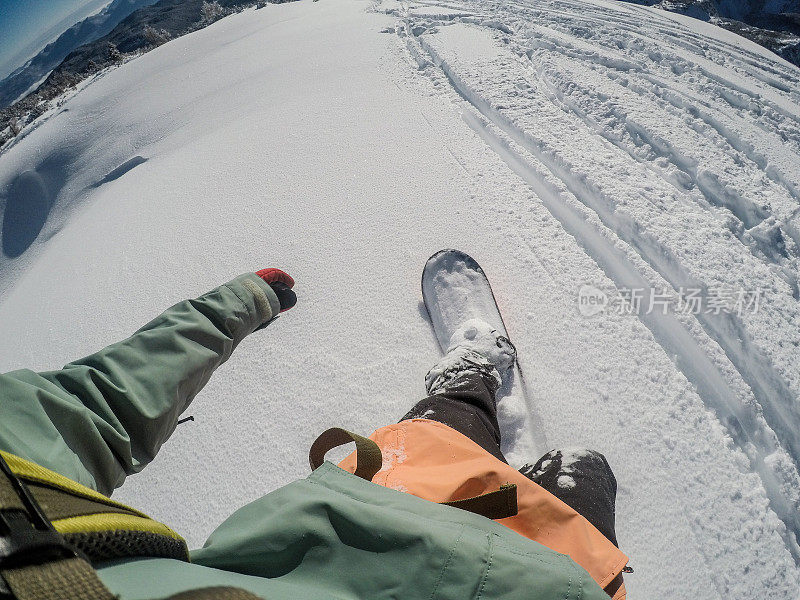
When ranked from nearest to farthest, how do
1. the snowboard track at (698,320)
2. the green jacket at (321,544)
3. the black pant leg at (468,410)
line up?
the green jacket at (321,544) < the black pant leg at (468,410) < the snowboard track at (698,320)

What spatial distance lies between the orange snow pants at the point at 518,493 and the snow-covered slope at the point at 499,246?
562 millimetres

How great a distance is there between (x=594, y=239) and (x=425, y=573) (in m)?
2.02

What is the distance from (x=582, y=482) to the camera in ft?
4.09

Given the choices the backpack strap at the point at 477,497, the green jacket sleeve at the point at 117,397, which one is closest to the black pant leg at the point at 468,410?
the backpack strap at the point at 477,497

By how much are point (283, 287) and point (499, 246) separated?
119 centimetres

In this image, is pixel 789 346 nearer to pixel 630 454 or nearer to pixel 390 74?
pixel 630 454

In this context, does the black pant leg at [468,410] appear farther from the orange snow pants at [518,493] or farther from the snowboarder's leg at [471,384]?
the orange snow pants at [518,493]

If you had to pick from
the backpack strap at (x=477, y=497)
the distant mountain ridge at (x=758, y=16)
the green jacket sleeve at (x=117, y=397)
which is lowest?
the distant mountain ridge at (x=758, y=16)

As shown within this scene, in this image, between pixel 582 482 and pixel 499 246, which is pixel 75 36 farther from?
pixel 582 482

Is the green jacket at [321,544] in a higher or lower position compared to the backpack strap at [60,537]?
lower

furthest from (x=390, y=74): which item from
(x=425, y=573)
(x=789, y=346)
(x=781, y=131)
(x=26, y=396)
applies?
(x=425, y=573)

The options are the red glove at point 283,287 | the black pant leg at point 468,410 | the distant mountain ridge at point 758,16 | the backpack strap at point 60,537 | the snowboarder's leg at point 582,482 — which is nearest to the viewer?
the backpack strap at point 60,537

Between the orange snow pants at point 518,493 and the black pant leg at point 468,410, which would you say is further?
the black pant leg at point 468,410

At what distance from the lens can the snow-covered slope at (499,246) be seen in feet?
5.08
